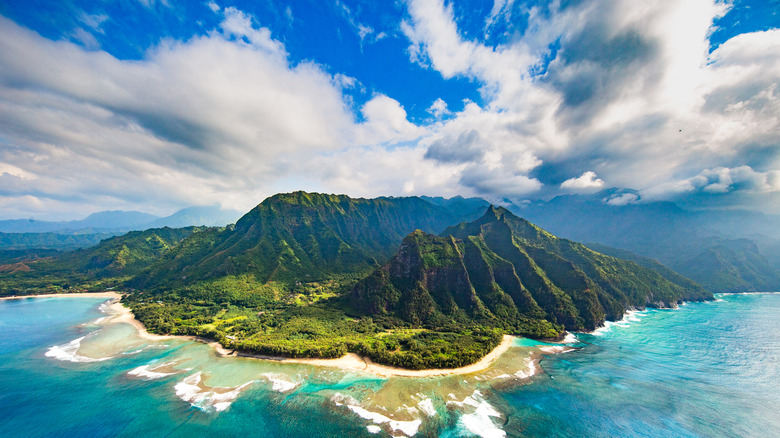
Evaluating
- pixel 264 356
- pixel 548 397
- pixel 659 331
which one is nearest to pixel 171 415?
pixel 264 356

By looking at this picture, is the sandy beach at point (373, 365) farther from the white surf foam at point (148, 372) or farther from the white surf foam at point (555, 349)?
the white surf foam at point (555, 349)

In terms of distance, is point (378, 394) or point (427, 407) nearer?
point (427, 407)

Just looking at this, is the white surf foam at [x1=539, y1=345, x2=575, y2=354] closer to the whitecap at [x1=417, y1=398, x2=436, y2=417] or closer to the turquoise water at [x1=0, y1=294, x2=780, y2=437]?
the turquoise water at [x1=0, y1=294, x2=780, y2=437]

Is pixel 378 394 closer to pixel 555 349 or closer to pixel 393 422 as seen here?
pixel 393 422

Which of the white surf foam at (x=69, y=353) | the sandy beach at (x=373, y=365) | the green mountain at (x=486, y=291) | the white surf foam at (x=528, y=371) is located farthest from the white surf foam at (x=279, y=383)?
the white surf foam at (x=528, y=371)

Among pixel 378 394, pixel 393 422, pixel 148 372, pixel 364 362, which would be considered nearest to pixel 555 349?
pixel 364 362

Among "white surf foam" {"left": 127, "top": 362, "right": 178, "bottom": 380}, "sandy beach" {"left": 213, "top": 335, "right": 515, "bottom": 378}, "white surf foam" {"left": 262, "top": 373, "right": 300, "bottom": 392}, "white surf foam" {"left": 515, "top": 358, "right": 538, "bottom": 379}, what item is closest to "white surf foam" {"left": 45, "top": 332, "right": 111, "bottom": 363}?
"white surf foam" {"left": 127, "top": 362, "right": 178, "bottom": 380}

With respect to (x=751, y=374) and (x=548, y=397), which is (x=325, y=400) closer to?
(x=548, y=397)

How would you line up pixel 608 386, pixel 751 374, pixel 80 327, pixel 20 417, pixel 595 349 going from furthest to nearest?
pixel 80 327 → pixel 595 349 → pixel 751 374 → pixel 608 386 → pixel 20 417
